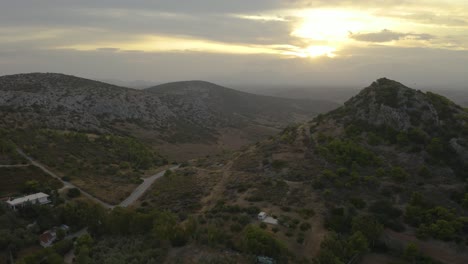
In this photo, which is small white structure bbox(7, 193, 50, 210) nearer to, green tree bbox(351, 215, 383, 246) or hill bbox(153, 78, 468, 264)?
hill bbox(153, 78, 468, 264)

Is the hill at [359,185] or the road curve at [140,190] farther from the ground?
the hill at [359,185]

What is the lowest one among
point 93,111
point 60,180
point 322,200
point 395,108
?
point 60,180

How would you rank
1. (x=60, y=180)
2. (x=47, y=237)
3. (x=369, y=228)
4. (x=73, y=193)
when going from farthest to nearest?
1. (x=60, y=180)
2. (x=73, y=193)
3. (x=47, y=237)
4. (x=369, y=228)

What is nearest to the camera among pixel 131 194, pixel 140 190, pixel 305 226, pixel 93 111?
pixel 305 226

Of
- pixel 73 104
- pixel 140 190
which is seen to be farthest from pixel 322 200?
pixel 73 104

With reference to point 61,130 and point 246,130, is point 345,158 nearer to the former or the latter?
point 61,130

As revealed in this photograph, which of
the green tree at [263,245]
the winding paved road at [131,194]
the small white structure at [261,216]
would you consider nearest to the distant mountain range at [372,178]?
the small white structure at [261,216]

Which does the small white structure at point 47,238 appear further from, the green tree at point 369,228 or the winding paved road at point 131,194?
the green tree at point 369,228

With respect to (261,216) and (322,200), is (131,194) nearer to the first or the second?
(261,216)

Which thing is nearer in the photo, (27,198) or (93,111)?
(27,198)
